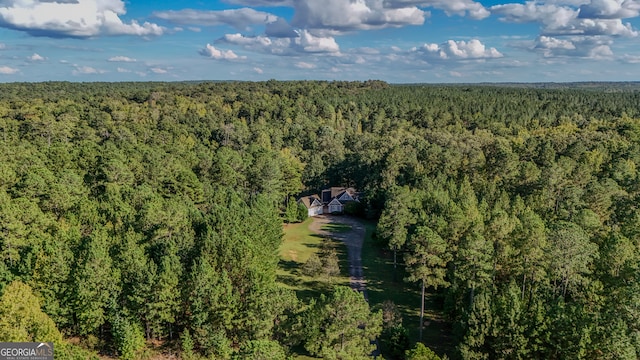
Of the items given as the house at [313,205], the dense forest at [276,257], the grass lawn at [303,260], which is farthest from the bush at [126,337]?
the house at [313,205]

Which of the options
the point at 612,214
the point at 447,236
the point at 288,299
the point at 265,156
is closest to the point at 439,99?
the point at 265,156

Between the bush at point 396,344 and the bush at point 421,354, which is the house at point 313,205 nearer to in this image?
the bush at point 396,344

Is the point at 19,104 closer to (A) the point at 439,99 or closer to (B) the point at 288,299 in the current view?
(B) the point at 288,299

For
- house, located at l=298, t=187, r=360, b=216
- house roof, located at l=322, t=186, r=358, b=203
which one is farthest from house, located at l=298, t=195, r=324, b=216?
house roof, located at l=322, t=186, r=358, b=203

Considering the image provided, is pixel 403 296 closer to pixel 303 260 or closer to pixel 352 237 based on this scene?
pixel 303 260

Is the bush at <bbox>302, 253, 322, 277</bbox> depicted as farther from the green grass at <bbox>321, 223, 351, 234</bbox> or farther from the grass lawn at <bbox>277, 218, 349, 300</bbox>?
the green grass at <bbox>321, 223, 351, 234</bbox>
